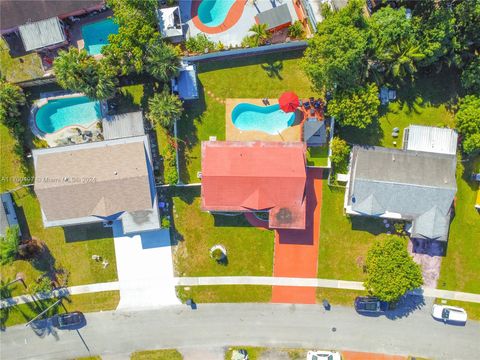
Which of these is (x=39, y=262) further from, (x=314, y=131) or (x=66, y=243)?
(x=314, y=131)

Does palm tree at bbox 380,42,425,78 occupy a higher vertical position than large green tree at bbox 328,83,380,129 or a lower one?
higher

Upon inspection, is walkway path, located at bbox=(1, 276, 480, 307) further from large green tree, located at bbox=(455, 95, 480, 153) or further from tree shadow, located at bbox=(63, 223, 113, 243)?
large green tree, located at bbox=(455, 95, 480, 153)

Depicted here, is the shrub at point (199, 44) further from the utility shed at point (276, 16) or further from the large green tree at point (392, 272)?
the large green tree at point (392, 272)

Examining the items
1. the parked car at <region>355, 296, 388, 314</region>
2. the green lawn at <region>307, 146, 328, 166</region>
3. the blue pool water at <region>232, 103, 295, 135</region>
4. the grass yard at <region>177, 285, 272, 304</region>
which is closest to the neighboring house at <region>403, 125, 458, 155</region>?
the green lawn at <region>307, 146, 328, 166</region>

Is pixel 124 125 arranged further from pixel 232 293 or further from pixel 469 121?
pixel 469 121

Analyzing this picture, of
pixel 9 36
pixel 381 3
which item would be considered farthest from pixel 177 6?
pixel 381 3

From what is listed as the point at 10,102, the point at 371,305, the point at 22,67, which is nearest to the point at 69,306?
the point at 10,102
